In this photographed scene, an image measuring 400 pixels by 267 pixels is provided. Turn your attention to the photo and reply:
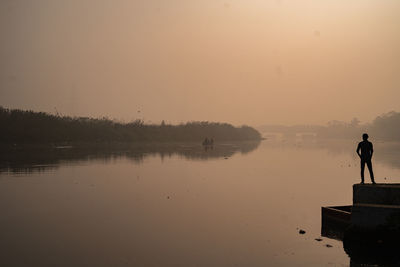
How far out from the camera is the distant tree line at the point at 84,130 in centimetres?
10644

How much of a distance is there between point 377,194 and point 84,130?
117673mm

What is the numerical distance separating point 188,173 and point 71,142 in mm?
82040

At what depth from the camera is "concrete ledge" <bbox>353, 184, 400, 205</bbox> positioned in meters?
17.9

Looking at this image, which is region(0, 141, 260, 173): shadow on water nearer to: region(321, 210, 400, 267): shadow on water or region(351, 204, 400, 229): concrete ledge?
region(321, 210, 400, 267): shadow on water

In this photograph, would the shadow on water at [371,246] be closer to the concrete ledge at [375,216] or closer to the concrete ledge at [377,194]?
the concrete ledge at [375,216]

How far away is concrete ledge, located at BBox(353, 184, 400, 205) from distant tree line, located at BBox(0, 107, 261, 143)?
318ft

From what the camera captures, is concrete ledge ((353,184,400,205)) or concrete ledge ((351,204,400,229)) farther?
concrete ledge ((353,184,400,205))

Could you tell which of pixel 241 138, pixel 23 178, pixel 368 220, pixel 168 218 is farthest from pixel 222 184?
pixel 241 138

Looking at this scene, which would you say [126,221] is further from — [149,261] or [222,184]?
[222,184]

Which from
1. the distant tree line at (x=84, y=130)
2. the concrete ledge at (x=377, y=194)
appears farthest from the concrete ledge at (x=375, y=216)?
the distant tree line at (x=84, y=130)

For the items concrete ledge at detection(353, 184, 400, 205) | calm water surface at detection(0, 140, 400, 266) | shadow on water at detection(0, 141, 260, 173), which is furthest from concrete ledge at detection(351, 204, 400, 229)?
shadow on water at detection(0, 141, 260, 173)

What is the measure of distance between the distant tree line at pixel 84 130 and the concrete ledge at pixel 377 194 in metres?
96.8

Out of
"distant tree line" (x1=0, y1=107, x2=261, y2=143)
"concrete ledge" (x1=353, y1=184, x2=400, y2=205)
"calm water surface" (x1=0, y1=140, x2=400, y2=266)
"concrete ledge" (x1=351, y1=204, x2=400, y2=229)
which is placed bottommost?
"calm water surface" (x1=0, y1=140, x2=400, y2=266)

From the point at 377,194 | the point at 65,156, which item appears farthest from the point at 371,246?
the point at 65,156
